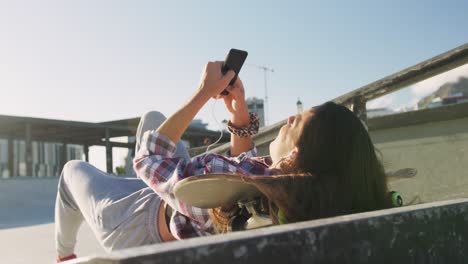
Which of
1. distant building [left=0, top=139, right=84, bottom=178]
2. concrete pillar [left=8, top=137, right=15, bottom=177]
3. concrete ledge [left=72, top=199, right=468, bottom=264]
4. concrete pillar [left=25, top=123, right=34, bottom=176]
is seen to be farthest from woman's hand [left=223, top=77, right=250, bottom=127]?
concrete pillar [left=8, top=137, right=15, bottom=177]

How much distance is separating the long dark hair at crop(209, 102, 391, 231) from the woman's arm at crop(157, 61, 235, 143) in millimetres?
330

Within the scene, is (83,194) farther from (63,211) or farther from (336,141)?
(336,141)

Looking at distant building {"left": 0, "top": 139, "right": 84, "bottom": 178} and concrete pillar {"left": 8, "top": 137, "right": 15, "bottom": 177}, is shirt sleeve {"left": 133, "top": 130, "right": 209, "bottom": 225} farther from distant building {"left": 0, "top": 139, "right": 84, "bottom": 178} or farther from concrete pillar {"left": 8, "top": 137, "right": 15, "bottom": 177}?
concrete pillar {"left": 8, "top": 137, "right": 15, "bottom": 177}

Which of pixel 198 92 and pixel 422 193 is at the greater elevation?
pixel 198 92

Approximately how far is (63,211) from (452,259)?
1.53 metres

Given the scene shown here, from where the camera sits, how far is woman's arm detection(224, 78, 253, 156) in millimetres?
1777

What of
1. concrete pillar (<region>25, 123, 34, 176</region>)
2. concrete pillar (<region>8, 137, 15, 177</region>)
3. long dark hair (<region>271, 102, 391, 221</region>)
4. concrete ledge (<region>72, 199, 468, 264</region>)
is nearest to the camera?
concrete ledge (<region>72, 199, 468, 264</region>)

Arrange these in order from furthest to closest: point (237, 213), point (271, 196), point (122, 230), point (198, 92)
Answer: point (122, 230)
point (198, 92)
point (237, 213)
point (271, 196)

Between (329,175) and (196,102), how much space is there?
48 centimetres

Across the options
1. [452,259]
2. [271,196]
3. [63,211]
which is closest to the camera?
[452,259]

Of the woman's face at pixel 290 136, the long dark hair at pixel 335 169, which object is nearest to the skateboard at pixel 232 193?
the long dark hair at pixel 335 169

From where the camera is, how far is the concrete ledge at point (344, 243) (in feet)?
1.82

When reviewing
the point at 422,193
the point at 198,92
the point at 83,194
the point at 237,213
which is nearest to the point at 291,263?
the point at 237,213

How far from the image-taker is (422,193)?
11.0 feet
